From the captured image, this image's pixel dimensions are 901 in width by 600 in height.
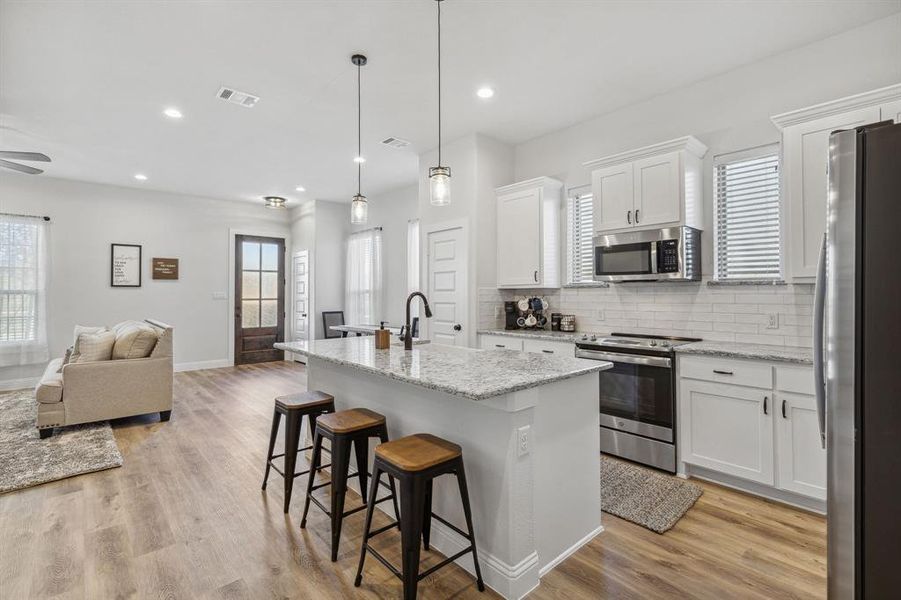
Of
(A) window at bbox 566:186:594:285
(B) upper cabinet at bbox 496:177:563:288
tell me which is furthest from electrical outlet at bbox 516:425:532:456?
(A) window at bbox 566:186:594:285

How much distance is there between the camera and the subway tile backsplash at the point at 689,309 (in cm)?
306

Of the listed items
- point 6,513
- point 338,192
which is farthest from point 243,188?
point 6,513

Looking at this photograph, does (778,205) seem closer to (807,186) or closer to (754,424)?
(807,186)

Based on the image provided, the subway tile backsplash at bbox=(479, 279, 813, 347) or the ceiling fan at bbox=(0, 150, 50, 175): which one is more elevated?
the ceiling fan at bbox=(0, 150, 50, 175)

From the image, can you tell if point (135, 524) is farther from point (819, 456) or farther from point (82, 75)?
point (819, 456)

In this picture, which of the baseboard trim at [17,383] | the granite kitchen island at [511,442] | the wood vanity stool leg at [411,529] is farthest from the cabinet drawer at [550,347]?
the baseboard trim at [17,383]

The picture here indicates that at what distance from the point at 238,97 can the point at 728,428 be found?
14.8 ft

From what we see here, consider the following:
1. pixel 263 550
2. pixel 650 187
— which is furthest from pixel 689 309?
pixel 263 550

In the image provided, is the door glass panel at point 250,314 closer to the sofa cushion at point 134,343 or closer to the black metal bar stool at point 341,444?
the sofa cushion at point 134,343

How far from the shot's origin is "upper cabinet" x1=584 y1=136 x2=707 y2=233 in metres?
3.32

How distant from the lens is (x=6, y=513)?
258 centimetres

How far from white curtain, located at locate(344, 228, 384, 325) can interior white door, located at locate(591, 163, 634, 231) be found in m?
4.17

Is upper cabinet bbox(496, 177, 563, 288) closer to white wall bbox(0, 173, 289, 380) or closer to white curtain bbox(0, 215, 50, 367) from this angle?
white wall bbox(0, 173, 289, 380)

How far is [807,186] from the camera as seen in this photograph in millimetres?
2723
